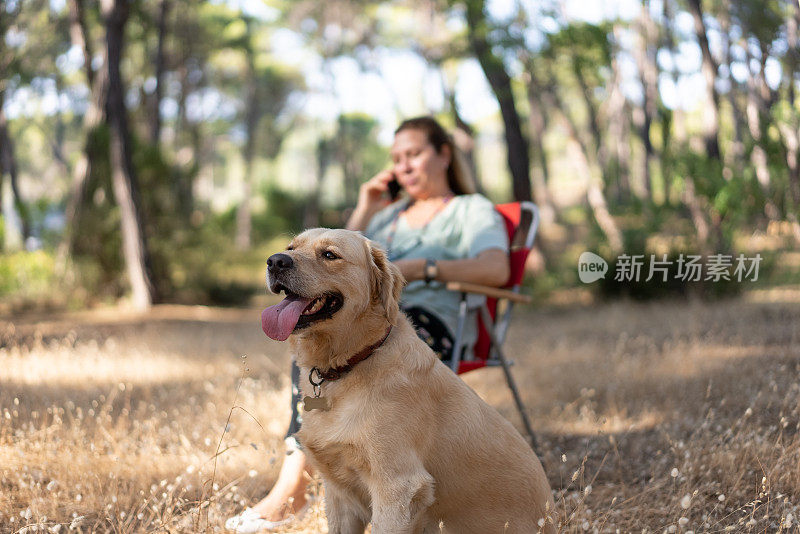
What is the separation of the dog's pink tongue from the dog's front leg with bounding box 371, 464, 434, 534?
501mm

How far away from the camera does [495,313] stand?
3.73 metres

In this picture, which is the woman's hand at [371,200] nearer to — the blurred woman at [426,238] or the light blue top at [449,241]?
the blurred woman at [426,238]

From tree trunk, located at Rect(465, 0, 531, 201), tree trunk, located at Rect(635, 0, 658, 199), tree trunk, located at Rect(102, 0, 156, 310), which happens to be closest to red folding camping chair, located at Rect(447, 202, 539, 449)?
tree trunk, located at Rect(102, 0, 156, 310)

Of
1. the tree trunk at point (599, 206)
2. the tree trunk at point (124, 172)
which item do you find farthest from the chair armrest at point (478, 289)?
the tree trunk at point (124, 172)

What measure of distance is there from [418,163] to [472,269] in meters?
0.67

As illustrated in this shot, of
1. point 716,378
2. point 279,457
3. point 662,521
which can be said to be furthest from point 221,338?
point 662,521

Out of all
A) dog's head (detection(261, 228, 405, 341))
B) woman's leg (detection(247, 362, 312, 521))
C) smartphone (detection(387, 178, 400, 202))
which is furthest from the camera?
smartphone (detection(387, 178, 400, 202))

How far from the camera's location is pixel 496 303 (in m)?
3.63

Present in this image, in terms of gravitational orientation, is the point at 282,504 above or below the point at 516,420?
above

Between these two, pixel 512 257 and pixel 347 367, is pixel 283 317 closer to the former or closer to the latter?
pixel 347 367

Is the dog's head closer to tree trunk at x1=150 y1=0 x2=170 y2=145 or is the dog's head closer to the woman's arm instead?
the woman's arm
